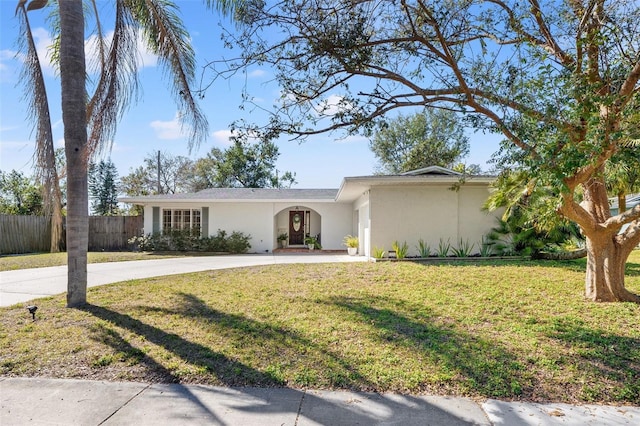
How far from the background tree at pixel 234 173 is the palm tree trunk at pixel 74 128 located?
24591 millimetres

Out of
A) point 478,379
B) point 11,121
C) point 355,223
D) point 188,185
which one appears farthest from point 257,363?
point 188,185

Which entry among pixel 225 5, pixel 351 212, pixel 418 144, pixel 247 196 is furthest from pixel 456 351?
pixel 418 144

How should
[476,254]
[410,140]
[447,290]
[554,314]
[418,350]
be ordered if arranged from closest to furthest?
[418,350], [554,314], [447,290], [476,254], [410,140]

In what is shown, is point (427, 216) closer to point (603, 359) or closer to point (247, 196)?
point (603, 359)

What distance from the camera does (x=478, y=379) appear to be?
3.71 m

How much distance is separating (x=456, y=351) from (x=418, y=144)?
2544 centimetres

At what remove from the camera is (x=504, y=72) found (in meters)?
5.43

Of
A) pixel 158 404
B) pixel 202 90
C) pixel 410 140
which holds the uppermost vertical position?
pixel 410 140

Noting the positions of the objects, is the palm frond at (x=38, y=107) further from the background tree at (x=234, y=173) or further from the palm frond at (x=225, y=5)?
the background tree at (x=234, y=173)

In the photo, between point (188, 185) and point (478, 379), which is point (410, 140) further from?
point (478, 379)

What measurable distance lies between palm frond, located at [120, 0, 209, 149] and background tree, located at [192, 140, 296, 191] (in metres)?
23.8

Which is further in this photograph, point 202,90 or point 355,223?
point 355,223

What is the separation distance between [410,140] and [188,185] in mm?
21749

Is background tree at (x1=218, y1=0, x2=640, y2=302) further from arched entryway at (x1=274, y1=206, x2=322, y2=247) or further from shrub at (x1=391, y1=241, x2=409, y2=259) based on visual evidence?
arched entryway at (x1=274, y1=206, x2=322, y2=247)
